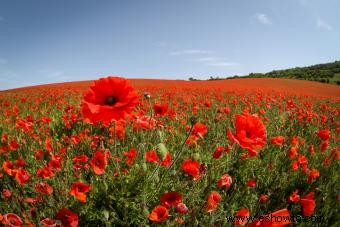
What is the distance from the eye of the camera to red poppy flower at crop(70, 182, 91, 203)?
211cm

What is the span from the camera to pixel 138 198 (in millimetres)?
2506

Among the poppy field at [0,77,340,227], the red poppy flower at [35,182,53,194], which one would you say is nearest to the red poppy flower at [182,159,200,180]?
the poppy field at [0,77,340,227]

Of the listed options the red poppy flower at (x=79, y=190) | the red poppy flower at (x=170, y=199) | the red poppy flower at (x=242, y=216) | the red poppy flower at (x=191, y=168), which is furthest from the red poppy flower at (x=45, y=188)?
the red poppy flower at (x=242, y=216)

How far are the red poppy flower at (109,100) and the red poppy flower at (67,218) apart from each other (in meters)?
0.57

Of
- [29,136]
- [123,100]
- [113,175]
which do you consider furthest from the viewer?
[29,136]

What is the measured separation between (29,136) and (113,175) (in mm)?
2124

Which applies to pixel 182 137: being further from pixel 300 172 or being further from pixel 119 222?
pixel 119 222

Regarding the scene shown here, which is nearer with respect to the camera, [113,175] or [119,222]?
[119,222]

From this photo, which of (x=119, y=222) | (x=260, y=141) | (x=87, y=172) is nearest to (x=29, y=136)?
(x=87, y=172)

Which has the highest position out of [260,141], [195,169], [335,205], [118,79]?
[118,79]

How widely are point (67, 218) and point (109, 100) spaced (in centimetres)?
79

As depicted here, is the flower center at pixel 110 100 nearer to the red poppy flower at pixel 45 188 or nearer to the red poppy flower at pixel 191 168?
the red poppy flower at pixel 191 168

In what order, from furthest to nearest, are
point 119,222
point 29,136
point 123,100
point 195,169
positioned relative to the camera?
1. point 29,136
2. point 119,222
3. point 195,169
4. point 123,100

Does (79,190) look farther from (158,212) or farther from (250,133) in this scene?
(250,133)
